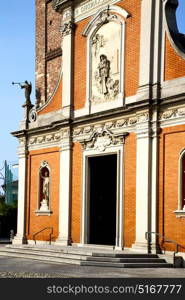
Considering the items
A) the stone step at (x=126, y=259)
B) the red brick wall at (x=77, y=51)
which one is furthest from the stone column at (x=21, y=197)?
the stone step at (x=126, y=259)

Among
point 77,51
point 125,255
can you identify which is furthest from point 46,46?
point 125,255

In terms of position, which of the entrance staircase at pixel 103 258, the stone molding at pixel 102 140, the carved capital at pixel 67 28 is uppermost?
the carved capital at pixel 67 28

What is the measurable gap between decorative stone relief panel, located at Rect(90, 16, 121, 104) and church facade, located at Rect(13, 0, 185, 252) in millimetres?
37

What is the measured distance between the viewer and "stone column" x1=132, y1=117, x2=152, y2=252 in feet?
62.4

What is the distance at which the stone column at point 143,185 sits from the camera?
749 inches

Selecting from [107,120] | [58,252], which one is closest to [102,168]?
[107,120]

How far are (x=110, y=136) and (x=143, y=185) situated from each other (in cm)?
258

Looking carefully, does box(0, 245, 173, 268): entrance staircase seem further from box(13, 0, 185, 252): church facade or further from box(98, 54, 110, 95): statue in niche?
box(98, 54, 110, 95): statue in niche

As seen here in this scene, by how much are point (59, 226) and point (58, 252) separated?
140 inches

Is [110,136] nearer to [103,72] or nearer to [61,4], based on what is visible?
[103,72]

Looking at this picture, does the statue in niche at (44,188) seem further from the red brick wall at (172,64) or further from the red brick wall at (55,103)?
the red brick wall at (172,64)

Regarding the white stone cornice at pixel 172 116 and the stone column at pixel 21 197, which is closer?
Result: the white stone cornice at pixel 172 116

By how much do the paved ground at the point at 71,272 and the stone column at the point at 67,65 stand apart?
7.47m

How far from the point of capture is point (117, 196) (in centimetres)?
Result: 2045
